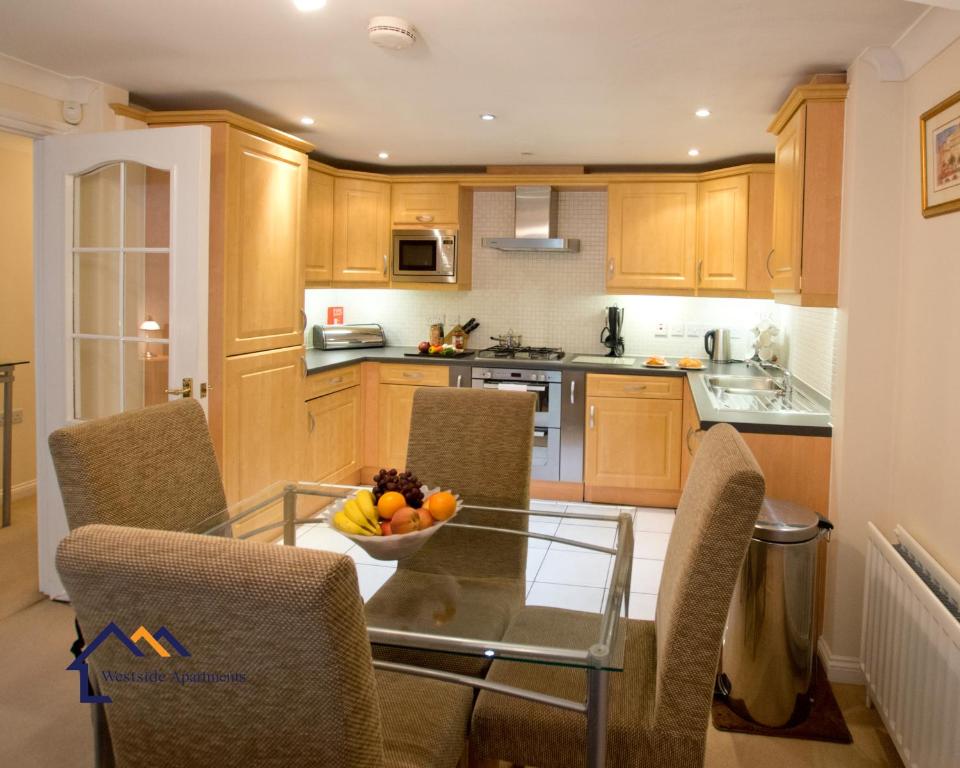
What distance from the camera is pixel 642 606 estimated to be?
11.2ft

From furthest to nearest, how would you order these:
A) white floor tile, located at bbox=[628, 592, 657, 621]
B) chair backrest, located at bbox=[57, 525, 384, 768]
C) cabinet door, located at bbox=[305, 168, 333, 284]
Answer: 1. cabinet door, located at bbox=[305, 168, 333, 284]
2. white floor tile, located at bbox=[628, 592, 657, 621]
3. chair backrest, located at bbox=[57, 525, 384, 768]

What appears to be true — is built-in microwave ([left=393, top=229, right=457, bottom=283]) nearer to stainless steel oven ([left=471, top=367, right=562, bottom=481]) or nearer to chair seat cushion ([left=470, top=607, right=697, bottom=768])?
stainless steel oven ([left=471, top=367, right=562, bottom=481])

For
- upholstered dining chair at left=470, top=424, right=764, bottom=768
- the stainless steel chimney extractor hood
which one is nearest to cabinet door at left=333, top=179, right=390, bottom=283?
the stainless steel chimney extractor hood

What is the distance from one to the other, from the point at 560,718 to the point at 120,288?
2.53 metres

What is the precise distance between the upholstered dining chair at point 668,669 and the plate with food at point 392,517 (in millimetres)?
310

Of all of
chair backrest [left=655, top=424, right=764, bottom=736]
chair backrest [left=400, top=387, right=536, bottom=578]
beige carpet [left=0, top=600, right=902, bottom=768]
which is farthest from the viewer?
chair backrest [left=400, top=387, right=536, bottom=578]

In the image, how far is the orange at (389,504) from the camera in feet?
6.21

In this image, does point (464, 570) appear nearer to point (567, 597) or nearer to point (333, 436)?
point (567, 597)

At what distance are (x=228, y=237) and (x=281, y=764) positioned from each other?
8.89ft

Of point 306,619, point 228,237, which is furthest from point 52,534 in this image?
point 306,619

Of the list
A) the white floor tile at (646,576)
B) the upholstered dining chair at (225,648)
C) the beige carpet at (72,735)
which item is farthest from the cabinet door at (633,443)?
the upholstered dining chair at (225,648)

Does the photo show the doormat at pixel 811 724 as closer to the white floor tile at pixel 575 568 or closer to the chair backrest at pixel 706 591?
the white floor tile at pixel 575 568

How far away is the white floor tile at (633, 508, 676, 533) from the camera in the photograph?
4.53 m

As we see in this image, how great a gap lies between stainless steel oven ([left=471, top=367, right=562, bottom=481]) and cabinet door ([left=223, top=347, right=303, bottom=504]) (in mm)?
1482
